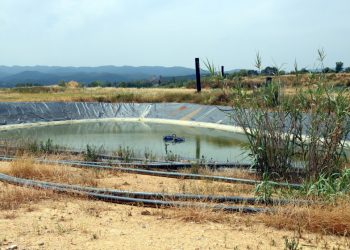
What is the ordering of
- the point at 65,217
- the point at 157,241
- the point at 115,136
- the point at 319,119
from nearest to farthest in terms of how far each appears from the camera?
1. the point at 157,241
2. the point at 65,217
3. the point at 319,119
4. the point at 115,136

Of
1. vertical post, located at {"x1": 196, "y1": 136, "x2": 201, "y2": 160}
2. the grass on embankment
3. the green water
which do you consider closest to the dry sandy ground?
the grass on embankment

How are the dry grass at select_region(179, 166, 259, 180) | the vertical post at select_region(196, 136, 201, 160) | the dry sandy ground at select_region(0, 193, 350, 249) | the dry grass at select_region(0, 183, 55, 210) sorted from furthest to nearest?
1. the vertical post at select_region(196, 136, 201, 160)
2. the dry grass at select_region(179, 166, 259, 180)
3. the dry grass at select_region(0, 183, 55, 210)
4. the dry sandy ground at select_region(0, 193, 350, 249)

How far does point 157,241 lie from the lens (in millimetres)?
4359

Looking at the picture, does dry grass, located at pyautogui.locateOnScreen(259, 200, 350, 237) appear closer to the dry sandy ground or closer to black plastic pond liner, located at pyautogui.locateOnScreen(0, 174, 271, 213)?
the dry sandy ground

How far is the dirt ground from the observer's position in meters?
4.27

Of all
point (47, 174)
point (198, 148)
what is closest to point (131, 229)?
point (47, 174)

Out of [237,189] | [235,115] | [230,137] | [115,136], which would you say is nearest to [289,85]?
[235,115]

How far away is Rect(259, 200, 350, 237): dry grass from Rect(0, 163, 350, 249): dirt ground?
0.10 metres

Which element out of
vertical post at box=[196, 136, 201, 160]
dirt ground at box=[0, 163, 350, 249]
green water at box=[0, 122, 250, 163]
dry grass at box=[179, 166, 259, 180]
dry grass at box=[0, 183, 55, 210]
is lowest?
vertical post at box=[196, 136, 201, 160]

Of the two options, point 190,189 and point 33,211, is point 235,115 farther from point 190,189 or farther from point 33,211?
point 33,211

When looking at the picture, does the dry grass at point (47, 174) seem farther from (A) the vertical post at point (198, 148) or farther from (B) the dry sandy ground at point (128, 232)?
(A) the vertical post at point (198, 148)

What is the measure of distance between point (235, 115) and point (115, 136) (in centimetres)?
1165

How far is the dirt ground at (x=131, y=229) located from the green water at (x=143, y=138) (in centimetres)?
694

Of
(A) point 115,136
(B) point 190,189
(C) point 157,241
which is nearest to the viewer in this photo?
(C) point 157,241
